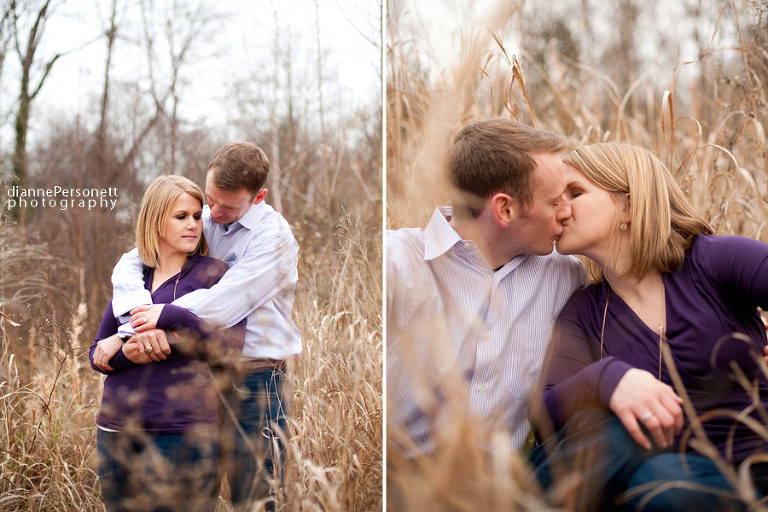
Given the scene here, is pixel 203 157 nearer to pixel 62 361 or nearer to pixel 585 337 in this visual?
pixel 62 361

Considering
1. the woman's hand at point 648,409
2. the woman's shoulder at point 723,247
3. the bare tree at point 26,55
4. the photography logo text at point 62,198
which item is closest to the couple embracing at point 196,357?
the photography logo text at point 62,198

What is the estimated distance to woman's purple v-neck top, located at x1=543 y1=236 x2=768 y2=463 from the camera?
3.98 feet

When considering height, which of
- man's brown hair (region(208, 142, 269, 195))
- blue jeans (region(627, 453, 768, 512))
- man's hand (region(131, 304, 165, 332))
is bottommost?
blue jeans (region(627, 453, 768, 512))

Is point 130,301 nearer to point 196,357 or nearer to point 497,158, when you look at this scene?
point 196,357

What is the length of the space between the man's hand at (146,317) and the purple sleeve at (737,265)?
1220 mm

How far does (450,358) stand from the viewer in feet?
4.58

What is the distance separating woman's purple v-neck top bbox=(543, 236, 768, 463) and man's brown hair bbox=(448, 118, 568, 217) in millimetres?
357

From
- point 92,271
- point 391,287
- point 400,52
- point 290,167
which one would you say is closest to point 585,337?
point 391,287

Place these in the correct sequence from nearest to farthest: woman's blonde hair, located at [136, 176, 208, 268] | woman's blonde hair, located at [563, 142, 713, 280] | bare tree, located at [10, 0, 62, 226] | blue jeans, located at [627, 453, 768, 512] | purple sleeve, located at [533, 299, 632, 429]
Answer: blue jeans, located at [627, 453, 768, 512] < purple sleeve, located at [533, 299, 632, 429] < woman's blonde hair, located at [563, 142, 713, 280] < woman's blonde hair, located at [136, 176, 208, 268] < bare tree, located at [10, 0, 62, 226]

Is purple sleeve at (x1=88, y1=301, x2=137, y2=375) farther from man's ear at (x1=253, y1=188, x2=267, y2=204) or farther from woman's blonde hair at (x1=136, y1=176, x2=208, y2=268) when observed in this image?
man's ear at (x1=253, y1=188, x2=267, y2=204)

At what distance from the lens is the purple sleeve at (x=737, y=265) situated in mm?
1247

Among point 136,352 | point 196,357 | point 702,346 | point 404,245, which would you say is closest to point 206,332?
point 196,357

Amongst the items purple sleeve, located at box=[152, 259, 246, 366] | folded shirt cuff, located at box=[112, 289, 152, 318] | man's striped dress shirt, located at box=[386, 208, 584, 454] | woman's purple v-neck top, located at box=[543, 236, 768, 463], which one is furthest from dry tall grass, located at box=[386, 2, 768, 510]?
folded shirt cuff, located at box=[112, 289, 152, 318]

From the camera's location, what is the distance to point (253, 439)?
58.1 inches
